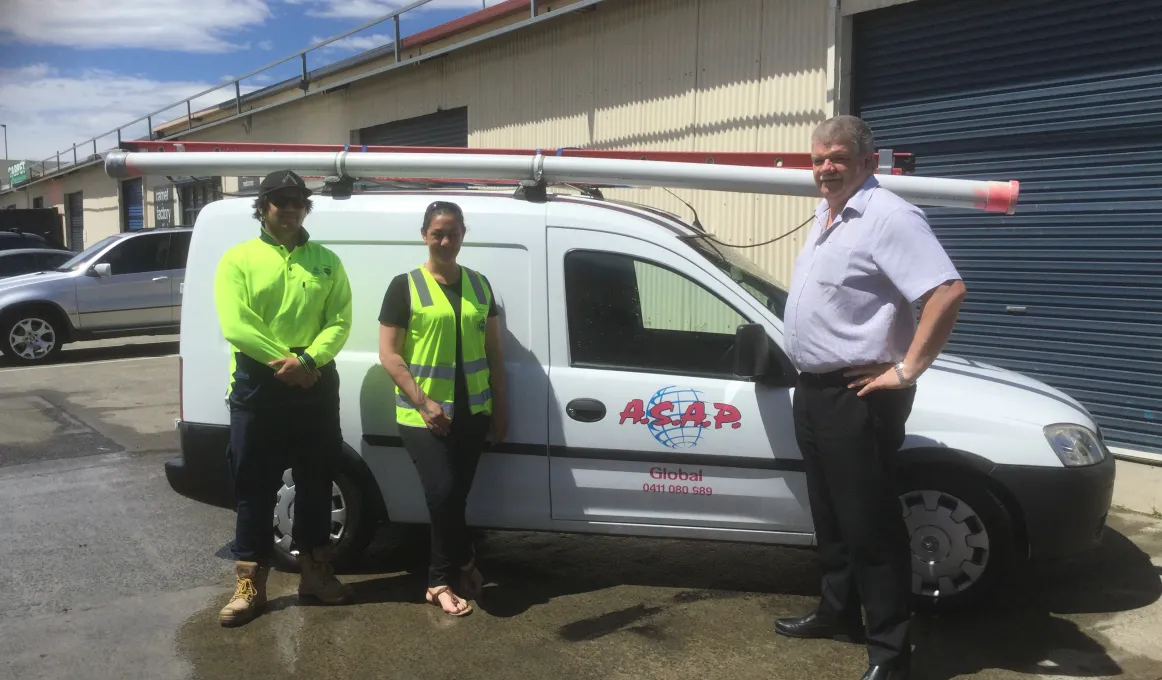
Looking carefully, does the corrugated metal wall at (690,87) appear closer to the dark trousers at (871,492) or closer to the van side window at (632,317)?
the van side window at (632,317)

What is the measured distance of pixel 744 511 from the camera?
4078mm

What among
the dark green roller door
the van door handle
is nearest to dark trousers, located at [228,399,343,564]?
the van door handle

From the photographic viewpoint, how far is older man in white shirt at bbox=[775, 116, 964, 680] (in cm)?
312

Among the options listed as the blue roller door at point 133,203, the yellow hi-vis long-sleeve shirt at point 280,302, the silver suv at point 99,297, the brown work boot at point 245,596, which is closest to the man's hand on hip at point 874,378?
the yellow hi-vis long-sleeve shirt at point 280,302

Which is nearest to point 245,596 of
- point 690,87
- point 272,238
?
point 272,238

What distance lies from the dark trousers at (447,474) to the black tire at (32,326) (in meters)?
10.3

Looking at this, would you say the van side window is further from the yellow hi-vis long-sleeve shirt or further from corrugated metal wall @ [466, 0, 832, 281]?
corrugated metal wall @ [466, 0, 832, 281]

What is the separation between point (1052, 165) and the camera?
6855 millimetres

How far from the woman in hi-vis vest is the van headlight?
7.65 ft

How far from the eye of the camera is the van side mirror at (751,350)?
3732 millimetres

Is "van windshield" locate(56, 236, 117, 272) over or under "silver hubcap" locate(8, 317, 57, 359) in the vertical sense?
over

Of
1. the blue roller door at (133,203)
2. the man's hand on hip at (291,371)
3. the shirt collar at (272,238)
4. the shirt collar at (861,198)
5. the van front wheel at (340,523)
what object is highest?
the blue roller door at (133,203)

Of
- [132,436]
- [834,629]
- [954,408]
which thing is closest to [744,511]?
[834,629]

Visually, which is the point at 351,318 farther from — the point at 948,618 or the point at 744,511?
the point at 948,618
